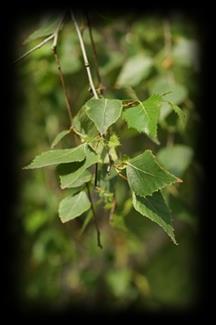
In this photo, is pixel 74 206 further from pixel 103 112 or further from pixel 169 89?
pixel 169 89

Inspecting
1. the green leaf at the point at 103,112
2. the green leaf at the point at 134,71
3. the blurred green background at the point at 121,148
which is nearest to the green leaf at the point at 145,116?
the green leaf at the point at 103,112

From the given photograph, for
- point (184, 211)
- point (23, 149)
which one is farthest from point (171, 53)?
point (23, 149)

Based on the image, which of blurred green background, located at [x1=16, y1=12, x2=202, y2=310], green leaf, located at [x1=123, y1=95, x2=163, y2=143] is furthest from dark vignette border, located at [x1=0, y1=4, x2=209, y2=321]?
green leaf, located at [x1=123, y1=95, x2=163, y2=143]

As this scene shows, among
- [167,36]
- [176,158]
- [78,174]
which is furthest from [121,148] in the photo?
[78,174]

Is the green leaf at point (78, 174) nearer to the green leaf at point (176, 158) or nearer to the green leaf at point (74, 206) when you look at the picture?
the green leaf at point (74, 206)

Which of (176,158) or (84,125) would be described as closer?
(84,125)
